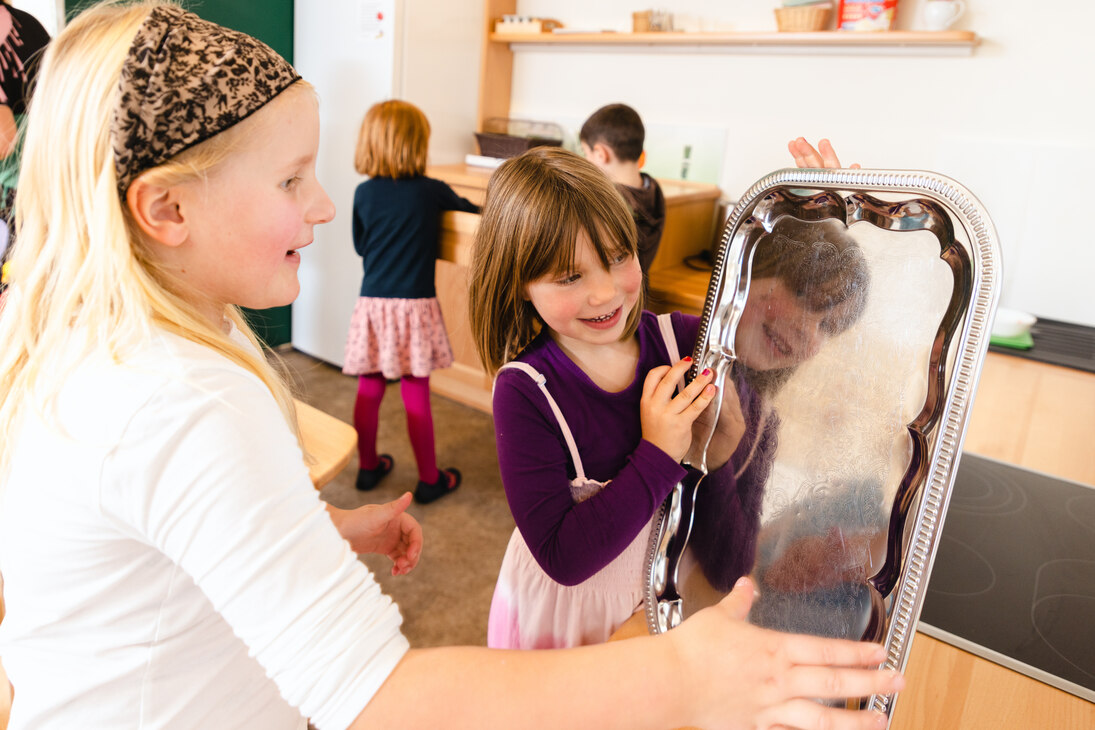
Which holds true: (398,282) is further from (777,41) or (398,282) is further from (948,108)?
(948,108)

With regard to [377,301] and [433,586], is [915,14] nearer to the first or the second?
[377,301]

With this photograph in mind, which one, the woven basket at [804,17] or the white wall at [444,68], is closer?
the woven basket at [804,17]

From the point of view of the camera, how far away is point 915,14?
2258 mm

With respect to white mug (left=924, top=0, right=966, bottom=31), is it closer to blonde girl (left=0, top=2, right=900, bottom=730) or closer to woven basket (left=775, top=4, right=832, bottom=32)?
woven basket (left=775, top=4, right=832, bottom=32)

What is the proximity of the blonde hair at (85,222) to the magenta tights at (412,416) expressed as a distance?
1848mm

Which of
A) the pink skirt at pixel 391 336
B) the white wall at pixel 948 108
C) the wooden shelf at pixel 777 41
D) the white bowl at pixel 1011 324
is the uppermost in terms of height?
the wooden shelf at pixel 777 41

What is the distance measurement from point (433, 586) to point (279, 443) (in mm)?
1602

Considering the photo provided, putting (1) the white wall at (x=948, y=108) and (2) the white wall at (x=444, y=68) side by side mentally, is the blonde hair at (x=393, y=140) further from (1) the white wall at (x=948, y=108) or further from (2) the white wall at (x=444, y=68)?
(1) the white wall at (x=948, y=108)

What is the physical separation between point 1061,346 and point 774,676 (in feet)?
5.96

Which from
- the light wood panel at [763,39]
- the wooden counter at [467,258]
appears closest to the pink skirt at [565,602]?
the wooden counter at [467,258]

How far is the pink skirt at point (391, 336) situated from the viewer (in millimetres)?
2340

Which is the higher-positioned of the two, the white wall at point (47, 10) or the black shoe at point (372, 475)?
the white wall at point (47, 10)

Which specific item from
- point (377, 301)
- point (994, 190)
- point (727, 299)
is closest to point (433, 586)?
point (377, 301)

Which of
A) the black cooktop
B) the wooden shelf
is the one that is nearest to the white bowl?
the black cooktop
